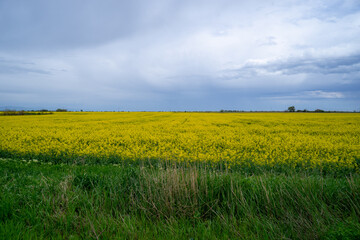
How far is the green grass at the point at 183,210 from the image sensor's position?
3.23m

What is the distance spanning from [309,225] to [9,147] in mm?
14222

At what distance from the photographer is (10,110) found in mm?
55906

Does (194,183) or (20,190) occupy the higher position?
(194,183)

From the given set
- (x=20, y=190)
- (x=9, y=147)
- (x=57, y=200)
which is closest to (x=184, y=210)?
(x=57, y=200)

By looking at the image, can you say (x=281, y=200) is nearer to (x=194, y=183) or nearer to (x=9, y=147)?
(x=194, y=183)

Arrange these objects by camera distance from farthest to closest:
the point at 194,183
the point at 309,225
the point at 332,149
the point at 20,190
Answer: the point at 332,149 < the point at 20,190 < the point at 194,183 < the point at 309,225

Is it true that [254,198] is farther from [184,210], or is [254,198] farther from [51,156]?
[51,156]

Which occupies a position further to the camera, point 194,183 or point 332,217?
point 194,183

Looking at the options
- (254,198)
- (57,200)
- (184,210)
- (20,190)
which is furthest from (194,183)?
(20,190)

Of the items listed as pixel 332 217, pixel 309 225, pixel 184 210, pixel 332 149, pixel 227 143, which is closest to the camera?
pixel 309 225

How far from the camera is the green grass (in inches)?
127

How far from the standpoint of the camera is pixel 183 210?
12.7 feet

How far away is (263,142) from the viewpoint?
508 inches

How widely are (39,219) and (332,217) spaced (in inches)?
201
